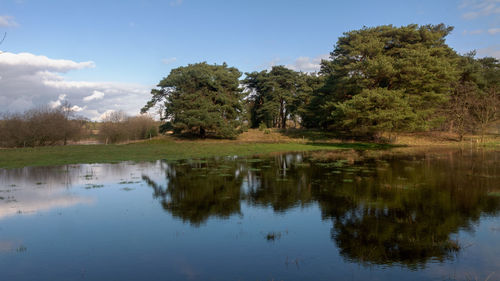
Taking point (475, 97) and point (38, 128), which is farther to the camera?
point (475, 97)

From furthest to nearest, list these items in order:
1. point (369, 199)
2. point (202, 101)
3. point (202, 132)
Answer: point (202, 132) → point (202, 101) → point (369, 199)

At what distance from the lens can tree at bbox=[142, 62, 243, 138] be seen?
47.5 meters

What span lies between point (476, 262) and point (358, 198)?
18.0 ft

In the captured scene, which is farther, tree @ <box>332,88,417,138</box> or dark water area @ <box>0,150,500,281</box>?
tree @ <box>332,88,417,138</box>

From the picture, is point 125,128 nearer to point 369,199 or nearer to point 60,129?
point 60,129

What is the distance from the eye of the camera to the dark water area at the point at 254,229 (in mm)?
6305

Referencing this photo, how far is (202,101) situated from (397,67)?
85.6ft

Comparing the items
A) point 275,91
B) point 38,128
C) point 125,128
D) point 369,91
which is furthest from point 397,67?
point 38,128

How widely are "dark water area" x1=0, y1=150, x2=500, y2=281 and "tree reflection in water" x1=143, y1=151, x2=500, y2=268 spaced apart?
0.04 m

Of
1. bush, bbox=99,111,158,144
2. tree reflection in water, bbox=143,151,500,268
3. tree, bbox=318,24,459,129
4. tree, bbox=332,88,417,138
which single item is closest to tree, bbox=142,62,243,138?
bush, bbox=99,111,158,144

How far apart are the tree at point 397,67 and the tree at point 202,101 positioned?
50.4ft

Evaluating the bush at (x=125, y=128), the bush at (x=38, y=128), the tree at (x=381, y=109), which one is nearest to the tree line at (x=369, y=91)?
the tree at (x=381, y=109)

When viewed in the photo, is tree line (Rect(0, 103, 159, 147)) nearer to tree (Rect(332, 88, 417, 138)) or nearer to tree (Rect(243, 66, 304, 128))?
A: tree (Rect(243, 66, 304, 128))

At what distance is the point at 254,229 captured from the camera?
28.7 ft
